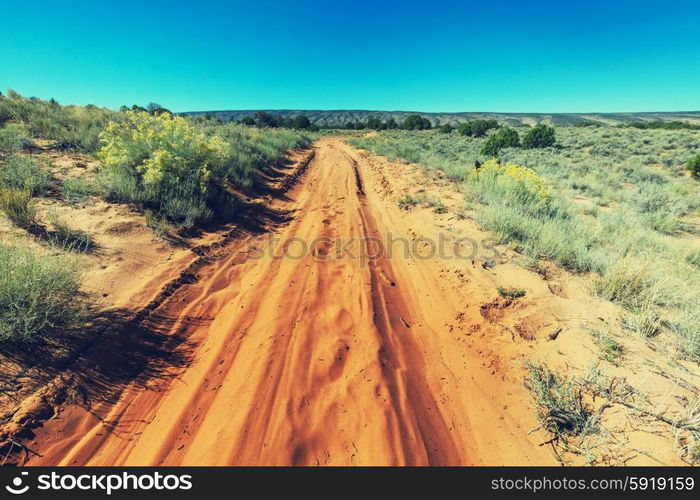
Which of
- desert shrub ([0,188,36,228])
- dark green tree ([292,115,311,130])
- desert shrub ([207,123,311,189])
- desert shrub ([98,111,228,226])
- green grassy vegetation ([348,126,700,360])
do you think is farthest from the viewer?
dark green tree ([292,115,311,130])

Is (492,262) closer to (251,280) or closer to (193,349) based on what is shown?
(251,280)

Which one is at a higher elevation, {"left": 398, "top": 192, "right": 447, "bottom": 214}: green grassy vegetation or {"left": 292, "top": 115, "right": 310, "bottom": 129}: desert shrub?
{"left": 292, "top": 115, "right": 310, "bottom": 129}: desert shrub

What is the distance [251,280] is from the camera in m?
4.63

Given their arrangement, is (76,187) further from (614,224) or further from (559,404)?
(614,224)

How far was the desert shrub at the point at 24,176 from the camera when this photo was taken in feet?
15.6

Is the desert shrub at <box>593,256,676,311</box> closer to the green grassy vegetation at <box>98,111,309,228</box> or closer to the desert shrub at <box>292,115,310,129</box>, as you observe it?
the green grassy vegetation at <box>98,111,309,228</box>

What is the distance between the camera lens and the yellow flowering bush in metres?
7.14

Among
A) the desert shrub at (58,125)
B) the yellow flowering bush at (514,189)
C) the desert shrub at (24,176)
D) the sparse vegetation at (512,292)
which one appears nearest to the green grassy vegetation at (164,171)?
the desert shrub at (24,176)

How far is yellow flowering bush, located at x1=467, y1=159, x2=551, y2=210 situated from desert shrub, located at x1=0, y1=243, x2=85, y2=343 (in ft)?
26.1

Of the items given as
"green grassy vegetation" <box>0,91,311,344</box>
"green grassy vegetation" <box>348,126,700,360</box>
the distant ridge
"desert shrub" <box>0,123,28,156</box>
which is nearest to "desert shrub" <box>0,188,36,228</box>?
"green grassy vegetation" <box>0,91,311,344</box>

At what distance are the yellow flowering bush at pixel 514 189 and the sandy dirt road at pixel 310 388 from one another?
154 inches

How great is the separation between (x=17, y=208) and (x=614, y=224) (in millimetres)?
11505

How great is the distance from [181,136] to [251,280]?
4705 millimetres
